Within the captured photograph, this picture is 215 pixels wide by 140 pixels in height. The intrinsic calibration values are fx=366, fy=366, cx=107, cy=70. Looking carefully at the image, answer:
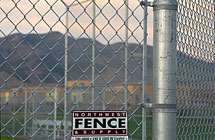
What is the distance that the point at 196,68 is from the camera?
1.98 m

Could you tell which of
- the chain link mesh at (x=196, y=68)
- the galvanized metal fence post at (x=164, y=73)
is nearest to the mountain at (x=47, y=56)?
the galvanized metal fence post at (x=164, y=73)

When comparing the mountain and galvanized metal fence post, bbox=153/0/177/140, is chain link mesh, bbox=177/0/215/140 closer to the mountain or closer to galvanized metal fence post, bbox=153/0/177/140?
galvanized metal fence post, bbox=153/0/177/140

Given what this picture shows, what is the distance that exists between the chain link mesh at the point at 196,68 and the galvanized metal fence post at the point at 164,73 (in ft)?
0.59

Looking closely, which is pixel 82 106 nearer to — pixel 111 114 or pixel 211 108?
pixel 211 108

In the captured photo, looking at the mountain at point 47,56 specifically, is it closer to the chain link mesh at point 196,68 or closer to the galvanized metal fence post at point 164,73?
the galvanized metal fence post at point 164,73

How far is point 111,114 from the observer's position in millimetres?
1407

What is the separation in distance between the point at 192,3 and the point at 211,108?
65 centimetres

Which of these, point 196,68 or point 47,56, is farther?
point 196,68

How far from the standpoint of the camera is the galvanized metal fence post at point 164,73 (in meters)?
1.54

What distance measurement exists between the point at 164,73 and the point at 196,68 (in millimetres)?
498

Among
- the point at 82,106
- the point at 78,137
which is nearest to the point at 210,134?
the point at 78,137

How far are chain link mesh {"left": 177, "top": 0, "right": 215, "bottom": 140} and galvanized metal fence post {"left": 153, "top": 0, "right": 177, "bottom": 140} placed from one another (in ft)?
0.59

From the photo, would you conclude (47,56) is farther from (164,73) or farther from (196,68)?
(196,68)

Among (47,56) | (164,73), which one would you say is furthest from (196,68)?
(47,56)
